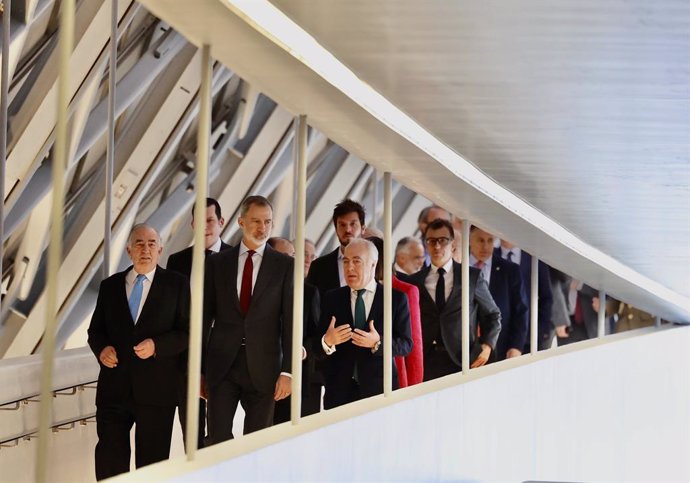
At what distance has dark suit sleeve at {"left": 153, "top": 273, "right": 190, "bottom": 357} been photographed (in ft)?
15.8

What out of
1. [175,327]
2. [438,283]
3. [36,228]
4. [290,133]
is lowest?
[175,327]

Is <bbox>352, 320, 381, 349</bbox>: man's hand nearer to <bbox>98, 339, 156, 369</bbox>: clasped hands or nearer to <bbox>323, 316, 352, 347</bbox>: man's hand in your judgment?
<bbox>323, 316, 352, 347</bbox>: man's hand

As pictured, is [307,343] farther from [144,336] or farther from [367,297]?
[144,336]

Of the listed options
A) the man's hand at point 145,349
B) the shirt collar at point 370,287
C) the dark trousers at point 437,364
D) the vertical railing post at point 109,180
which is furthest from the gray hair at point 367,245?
the dark trousers at point 437,364

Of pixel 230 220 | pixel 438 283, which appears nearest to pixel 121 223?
pixel 230 220

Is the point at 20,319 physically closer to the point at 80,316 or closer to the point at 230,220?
the point at 80,316

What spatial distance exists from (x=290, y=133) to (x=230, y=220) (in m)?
1.66

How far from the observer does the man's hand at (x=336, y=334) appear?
541 cm

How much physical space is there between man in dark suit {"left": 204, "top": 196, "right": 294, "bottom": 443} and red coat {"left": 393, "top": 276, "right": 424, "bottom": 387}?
1.16 m

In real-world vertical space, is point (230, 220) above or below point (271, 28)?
above

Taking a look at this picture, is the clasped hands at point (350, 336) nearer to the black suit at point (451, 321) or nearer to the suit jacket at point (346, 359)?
the suit jacket at point (346, 359)

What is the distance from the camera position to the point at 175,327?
500 cm

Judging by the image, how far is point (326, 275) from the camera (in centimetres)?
632

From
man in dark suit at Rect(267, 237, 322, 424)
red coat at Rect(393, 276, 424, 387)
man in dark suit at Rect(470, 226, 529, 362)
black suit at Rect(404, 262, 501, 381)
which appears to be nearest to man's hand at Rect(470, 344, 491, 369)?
black suit at Rect(404, 262, 501, 381)
